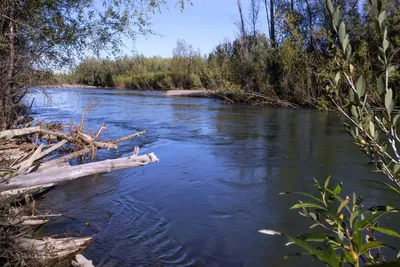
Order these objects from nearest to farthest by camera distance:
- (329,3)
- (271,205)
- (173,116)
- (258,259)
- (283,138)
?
(329,3), (258,259), (271,205), (283,138), (173,116)

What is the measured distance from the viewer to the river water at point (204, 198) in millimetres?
4930

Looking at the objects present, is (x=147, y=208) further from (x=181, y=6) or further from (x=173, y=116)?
(x=173, y=116)

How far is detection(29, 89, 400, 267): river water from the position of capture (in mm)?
4930

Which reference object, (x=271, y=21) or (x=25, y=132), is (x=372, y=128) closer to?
(x=25, y=132)

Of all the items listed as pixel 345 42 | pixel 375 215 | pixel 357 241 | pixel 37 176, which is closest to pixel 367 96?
pixel 345 42

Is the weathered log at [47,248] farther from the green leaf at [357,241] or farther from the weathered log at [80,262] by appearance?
the green leaf at [357,241]

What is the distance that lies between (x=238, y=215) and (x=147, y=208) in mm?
1517

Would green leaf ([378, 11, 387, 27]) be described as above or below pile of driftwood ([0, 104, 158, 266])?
above

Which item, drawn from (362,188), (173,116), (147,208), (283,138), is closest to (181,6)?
(147,208)

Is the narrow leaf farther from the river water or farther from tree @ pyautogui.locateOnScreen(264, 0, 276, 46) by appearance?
tree @ pyautogui.locateOnScreen(264, 0, 276, 46)

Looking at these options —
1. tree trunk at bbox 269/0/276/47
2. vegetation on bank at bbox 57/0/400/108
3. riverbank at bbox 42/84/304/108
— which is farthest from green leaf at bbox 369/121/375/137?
tree trunk at bbox 269/0/276/47

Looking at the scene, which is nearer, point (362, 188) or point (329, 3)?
point (329, 3)

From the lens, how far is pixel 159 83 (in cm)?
4869

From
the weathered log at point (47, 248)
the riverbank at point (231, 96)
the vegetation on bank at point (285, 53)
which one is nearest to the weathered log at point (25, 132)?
the riverbank at point (231, 96)
